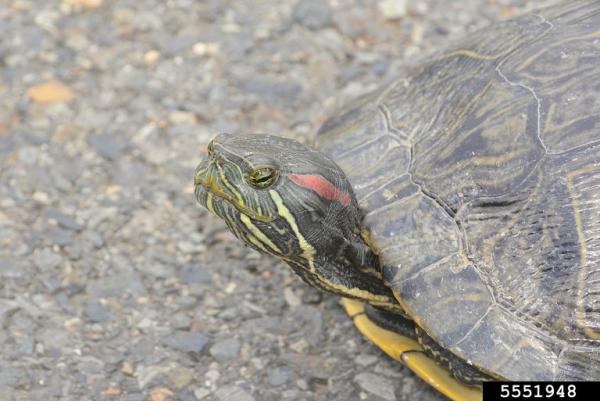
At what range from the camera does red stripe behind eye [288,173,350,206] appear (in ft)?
11.5

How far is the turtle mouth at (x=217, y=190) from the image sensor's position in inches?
138

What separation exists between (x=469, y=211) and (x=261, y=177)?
0.87m

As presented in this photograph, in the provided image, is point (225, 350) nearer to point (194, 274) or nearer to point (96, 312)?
point (194, 274)

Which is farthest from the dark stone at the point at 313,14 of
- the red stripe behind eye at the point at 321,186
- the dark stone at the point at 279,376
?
the dark stone at the point at 279,376

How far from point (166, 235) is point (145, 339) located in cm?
76

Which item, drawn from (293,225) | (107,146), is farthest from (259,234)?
(107,146)

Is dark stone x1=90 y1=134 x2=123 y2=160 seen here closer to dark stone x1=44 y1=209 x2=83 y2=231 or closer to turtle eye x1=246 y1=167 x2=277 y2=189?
dark stone x1=44 y1=209 x2=83 y2=231

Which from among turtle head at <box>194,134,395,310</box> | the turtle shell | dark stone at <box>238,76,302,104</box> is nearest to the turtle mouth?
turtle head at <box>194,134,395,310</box>

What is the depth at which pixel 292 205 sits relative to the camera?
3512 millimetres

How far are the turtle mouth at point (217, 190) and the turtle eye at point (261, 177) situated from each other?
0.28 feet

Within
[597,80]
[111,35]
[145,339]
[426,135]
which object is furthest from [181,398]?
[111,35]

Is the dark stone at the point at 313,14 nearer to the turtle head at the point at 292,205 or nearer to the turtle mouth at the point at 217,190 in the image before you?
the turtle head at the point at 292,205

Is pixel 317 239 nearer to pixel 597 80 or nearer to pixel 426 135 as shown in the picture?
pixel 426 135

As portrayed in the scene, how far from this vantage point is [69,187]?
16.2ft
